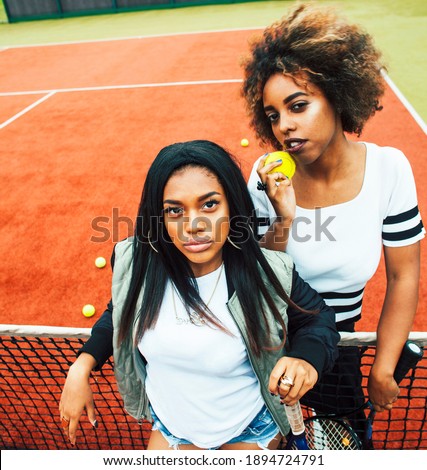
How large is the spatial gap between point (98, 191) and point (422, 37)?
10.7 m

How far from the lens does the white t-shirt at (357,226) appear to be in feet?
5.60

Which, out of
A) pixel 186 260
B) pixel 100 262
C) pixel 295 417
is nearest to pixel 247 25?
pixel 100 262

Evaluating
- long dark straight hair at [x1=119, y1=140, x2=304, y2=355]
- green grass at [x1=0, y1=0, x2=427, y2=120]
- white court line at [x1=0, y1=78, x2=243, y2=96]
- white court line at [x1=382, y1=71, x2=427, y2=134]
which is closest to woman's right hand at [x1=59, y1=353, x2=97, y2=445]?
long dark straight hair at [x1=119, y1=140, x2=304, y2=355]

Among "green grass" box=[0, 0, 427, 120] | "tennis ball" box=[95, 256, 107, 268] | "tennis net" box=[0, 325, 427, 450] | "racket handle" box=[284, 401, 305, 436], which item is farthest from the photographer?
"green grass" box=[0, 0, 427, 120]

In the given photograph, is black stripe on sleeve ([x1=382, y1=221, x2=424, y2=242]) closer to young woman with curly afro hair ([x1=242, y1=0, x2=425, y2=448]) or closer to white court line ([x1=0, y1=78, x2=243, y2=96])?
young woman with curly afro hair ([x1=242, y1=0, x2=425, y2=448])

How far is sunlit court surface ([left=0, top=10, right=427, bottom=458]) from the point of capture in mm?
3279

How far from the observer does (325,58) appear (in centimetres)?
166

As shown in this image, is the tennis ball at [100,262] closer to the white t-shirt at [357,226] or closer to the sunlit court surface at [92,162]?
the sunlit court surface at [92,162]

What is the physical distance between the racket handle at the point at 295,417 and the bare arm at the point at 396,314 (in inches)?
16.8

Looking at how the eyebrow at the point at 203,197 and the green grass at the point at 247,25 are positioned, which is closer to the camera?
the eyebrow at the point at 203,197

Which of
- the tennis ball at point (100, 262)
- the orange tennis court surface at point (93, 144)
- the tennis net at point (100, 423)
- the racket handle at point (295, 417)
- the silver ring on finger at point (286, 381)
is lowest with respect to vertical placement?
the tennis net at point (100, 423)

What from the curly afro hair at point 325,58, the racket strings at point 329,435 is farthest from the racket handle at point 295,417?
the curly afro hair at point 325,58

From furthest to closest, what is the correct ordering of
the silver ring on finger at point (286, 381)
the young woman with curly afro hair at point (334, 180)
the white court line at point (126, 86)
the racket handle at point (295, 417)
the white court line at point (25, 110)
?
the white court line at point (126, 86), the white court line at point (25, 110), the young woman with curly afro hair at point (334, 180), the racket handle at point (295, 417), the silver ring on finger at point (286, 381)

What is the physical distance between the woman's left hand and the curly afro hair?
44.0 inches
